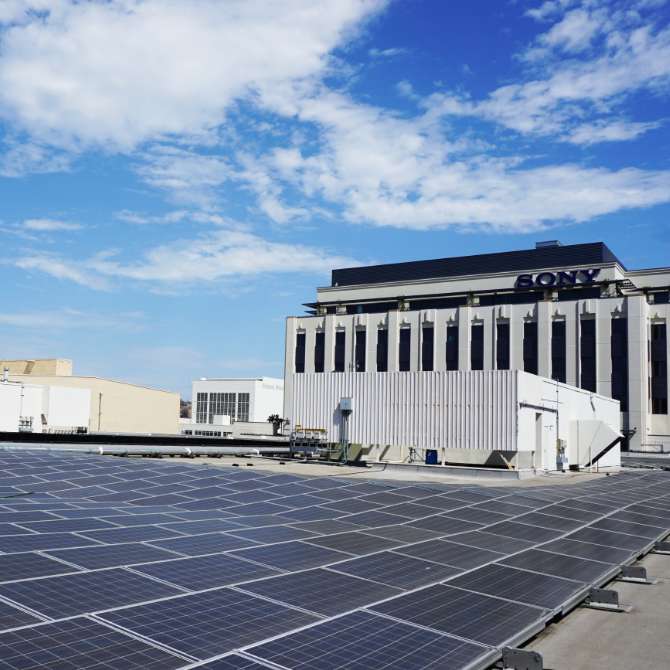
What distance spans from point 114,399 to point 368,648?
9908cm

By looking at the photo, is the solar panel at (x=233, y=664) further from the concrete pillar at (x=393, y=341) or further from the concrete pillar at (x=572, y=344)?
the concrete pillar at (x=393, y=341)

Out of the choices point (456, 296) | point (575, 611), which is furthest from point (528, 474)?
point (456, 296)

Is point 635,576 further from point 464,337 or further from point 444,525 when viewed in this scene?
point 464,337

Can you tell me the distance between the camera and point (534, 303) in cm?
8600

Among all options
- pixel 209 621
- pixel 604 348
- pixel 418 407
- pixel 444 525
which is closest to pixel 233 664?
pixel 209 621

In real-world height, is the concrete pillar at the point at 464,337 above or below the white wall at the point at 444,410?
above

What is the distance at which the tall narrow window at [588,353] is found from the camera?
80.8 m

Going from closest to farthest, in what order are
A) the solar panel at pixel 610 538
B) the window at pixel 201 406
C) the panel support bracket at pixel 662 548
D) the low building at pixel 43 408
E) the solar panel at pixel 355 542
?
1. the solar panel at pixel 355 542
2. the solar panel at pixel 610 538
3. the panel support bracket at pixel 662 548
4. the low building at pixel 43 408
5. the window at pixel 201 406

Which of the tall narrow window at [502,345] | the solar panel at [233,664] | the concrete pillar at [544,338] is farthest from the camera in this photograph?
the tall narrow window at [502,345]

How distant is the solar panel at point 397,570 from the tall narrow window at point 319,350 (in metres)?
86.2

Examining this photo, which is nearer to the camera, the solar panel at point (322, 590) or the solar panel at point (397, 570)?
the solar panel at point (322, 590)

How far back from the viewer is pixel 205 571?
1048 centimetres

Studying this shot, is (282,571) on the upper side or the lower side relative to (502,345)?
lower

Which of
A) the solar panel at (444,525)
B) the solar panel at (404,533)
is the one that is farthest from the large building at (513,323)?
the solar panel at (404,533)
